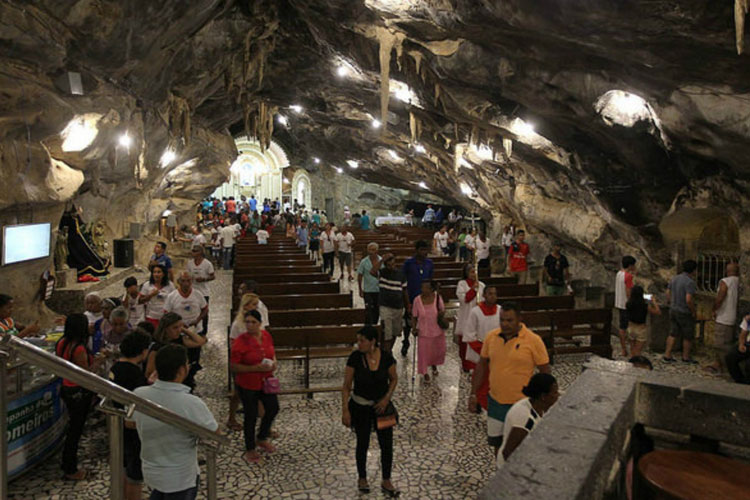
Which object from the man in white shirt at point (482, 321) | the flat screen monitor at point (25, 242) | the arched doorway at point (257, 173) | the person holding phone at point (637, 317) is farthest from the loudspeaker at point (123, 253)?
the arched doorway at point (257, 173)

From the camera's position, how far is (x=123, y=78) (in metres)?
10.8

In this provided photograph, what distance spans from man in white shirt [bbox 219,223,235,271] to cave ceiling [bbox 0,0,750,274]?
3.53 metres

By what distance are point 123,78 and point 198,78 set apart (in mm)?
4089

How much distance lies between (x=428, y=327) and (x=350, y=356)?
111 inches

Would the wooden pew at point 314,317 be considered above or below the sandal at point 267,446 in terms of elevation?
above

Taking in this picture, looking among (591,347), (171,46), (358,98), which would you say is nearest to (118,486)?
(591,347)

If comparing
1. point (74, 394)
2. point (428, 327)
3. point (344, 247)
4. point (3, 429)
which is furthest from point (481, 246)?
point (3, 429)

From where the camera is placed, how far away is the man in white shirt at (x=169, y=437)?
3334 mm

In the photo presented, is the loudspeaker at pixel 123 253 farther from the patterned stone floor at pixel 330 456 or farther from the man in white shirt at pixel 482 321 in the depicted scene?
the man in white shirt at pixel 482 321

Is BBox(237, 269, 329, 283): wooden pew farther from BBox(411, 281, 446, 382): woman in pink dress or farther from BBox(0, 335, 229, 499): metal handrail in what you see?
BBox(0, 335, 229, 499): metal handrail

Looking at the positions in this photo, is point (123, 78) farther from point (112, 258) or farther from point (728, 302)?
point (728, 302)

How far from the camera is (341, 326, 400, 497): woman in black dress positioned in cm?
454

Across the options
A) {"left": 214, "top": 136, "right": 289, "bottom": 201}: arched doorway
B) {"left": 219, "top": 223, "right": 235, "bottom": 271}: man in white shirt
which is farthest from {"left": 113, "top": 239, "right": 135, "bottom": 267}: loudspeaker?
{"left": 214, "top": 136, "right": 289, "bottom": 201}: arched doorway

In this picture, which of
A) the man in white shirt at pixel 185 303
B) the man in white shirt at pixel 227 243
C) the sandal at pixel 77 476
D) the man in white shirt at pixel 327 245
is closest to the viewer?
the sandal at pixel 77 476
